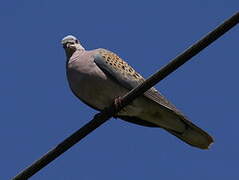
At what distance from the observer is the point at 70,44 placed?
915 cm

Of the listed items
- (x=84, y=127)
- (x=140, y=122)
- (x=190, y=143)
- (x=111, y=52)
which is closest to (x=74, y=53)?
(x=111, y=52)

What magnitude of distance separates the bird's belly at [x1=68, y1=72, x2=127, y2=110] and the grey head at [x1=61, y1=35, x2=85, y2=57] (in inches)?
24.2

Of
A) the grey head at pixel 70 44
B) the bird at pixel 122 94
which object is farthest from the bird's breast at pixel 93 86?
the grey head at pixel 70 44

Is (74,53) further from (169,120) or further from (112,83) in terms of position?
(169,120)

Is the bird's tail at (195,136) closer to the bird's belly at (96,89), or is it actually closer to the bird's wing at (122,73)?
the bird's wing at (122,73)

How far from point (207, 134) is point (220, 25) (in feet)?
9.87

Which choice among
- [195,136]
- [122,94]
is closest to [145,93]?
[122,94]

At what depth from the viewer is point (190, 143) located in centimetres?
807

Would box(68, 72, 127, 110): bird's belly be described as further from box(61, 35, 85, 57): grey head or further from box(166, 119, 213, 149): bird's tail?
box(166, 119, 213, 149): bird's tail

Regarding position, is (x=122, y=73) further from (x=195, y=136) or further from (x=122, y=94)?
(x=195, y=136)

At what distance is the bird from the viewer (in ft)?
26.5

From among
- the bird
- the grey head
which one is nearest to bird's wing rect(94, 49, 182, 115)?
the bird

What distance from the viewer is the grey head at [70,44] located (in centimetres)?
907

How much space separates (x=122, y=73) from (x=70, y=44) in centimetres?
102
